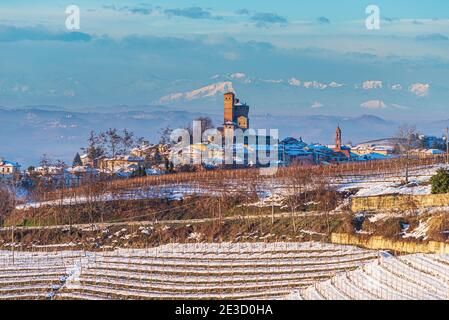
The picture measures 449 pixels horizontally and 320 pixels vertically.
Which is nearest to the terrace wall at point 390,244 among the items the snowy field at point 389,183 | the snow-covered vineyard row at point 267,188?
the snowy field at point 389,183

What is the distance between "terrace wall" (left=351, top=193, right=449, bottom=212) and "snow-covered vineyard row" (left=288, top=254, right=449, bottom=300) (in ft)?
34.8

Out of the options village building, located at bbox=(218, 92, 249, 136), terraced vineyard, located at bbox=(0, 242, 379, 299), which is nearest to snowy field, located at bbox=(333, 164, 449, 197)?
terraced vineyard, located at bbox=(0, 242, 379, 299)

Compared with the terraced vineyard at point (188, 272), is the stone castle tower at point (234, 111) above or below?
above

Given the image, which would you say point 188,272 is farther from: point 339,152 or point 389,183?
point 339,152

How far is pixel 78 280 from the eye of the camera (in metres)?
34.3

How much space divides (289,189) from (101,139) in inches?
1374

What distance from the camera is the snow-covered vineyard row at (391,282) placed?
26.4 meters

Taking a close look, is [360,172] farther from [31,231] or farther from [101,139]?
[101,139]

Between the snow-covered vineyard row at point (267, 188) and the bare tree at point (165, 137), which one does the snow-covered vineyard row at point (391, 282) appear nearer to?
the snow-covered vineyard row at point (267, 188)

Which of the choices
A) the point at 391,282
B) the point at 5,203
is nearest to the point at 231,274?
the point at 391,282

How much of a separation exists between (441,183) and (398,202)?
2.08m

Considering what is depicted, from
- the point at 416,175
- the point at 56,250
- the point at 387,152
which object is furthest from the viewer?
the point at 387,152

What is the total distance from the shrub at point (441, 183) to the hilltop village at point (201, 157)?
26.2 metres

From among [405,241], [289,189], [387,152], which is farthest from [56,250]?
[387,152]
